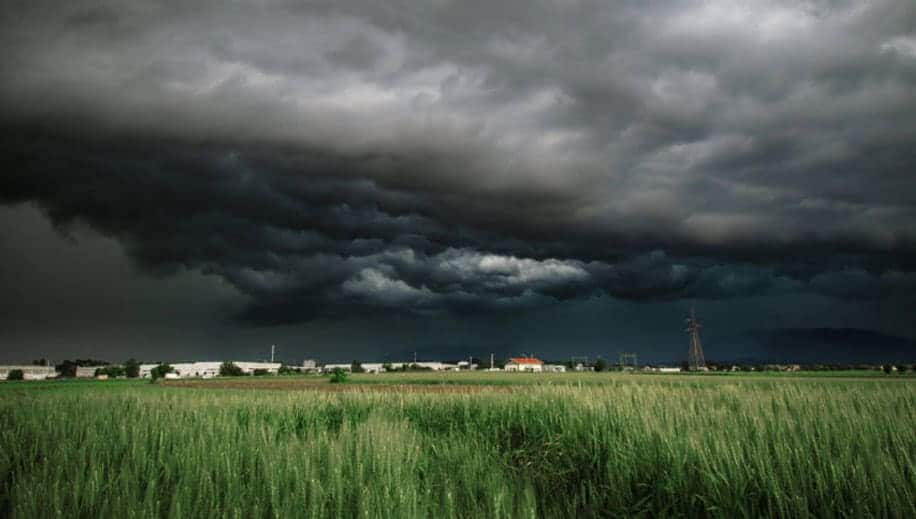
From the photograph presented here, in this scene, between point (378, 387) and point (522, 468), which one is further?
point (378, 387)

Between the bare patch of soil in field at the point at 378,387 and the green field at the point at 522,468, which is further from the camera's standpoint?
the bare patch of soil in field at the point at 378,387

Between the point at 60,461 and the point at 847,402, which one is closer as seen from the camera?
the point at 60,461

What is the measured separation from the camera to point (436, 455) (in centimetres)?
1076

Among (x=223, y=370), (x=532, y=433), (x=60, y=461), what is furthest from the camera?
(x=223, y=370)

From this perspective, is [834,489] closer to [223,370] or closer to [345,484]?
[345,484]

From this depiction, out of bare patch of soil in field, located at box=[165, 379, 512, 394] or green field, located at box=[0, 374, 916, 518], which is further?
bare patch of soil in field, located at box=[165, 379, 512, 394]

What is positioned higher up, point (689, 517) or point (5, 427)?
point (5, 427)

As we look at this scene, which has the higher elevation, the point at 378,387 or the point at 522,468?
the point at 522,468

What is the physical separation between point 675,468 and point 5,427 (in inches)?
519

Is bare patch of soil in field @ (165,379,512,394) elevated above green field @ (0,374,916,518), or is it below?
below

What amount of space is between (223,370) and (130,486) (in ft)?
579

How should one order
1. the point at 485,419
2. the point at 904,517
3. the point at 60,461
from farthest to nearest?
the point at 485,419 → the point at 60,461 → the point at 904,517

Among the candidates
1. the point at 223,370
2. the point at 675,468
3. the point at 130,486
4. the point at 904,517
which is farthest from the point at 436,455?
the point at 223,370

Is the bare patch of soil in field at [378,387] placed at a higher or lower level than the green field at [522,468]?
lower
